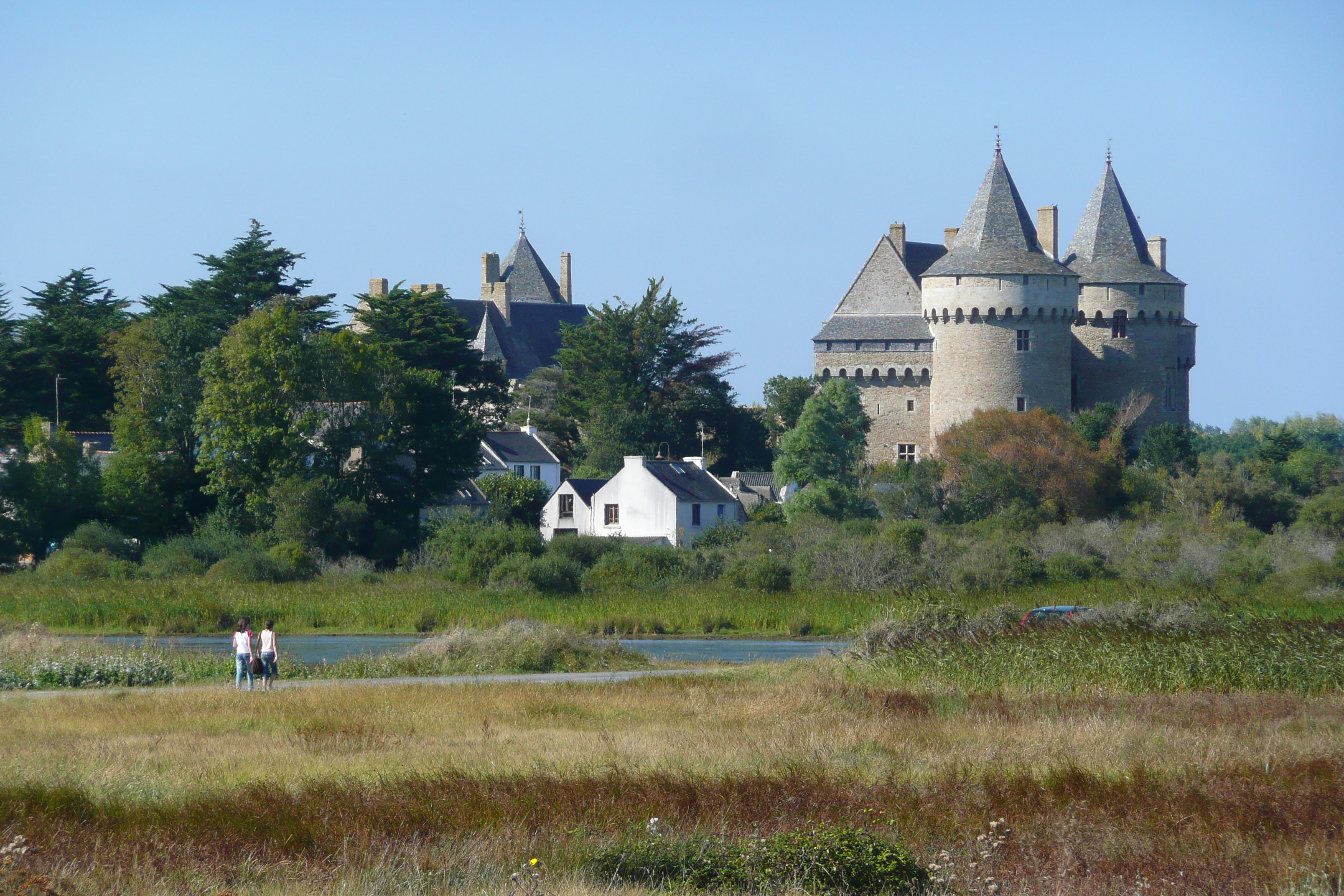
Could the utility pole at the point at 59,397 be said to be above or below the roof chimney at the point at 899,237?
below

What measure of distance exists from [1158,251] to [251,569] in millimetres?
45849

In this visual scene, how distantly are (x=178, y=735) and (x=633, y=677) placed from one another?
775cm

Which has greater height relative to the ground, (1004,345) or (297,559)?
(1004,345)

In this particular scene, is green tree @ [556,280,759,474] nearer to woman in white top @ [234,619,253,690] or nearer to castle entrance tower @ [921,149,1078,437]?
castle entrance tower @ [921,149,1078,437]

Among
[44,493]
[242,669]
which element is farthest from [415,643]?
[44,493]

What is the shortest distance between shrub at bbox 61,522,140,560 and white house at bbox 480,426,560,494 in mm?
19086

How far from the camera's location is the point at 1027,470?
55.0m

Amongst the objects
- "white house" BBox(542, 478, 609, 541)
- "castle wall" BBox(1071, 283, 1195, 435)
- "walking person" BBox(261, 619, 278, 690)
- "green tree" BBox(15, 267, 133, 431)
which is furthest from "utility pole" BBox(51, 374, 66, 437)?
"castle wall" BBox(1071, 283, 1195, 435)

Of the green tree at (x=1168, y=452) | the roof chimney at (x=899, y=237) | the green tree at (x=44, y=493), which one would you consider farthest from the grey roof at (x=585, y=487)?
the roof chimney at (x=899, y=237)

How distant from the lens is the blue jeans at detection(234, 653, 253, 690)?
1892 cm

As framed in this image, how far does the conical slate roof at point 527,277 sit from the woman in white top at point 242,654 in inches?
3089

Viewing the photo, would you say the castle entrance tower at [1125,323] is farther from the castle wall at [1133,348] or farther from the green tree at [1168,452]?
the green tree at [1168,452]

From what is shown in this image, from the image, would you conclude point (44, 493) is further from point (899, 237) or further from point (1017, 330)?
point (899, 237)

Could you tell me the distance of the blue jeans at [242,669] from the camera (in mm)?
18922
